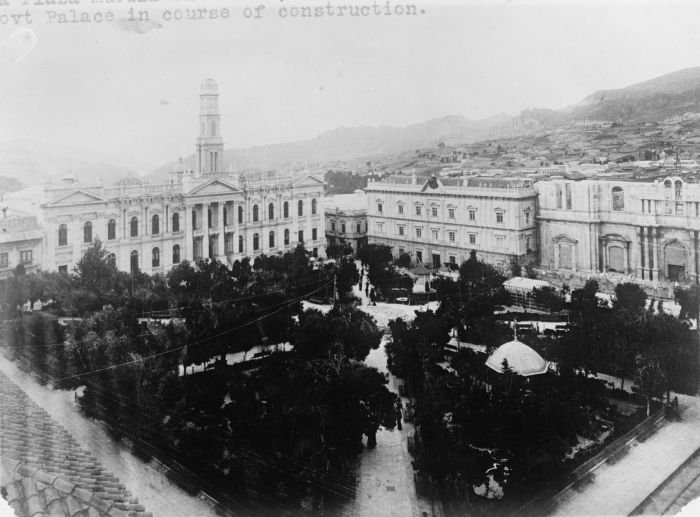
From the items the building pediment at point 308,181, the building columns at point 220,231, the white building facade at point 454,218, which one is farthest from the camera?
the building pediment at point 308,181

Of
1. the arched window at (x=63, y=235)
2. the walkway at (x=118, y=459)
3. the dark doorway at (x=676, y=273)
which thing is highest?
the arched window at (x=63, y=235)

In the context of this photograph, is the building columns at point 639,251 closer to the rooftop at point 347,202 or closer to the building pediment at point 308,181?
the rooftop at point 347,202

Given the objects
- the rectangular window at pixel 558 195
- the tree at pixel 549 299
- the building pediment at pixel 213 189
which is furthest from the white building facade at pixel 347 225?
the tree at pixel 549 299

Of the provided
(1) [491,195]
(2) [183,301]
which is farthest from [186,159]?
(1) [491,195]

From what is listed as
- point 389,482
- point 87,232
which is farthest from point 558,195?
point 87,232

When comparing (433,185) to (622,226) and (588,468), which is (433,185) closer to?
(622,226)

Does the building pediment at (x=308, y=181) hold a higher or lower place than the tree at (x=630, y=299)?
higher

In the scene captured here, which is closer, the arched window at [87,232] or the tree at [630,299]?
the tree at [630,299]

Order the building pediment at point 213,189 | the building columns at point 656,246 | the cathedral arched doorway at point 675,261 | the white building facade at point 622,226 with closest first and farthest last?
the white building facade at point 622,226 < the cathedral arched doorway at point 675,261 < the building columns at point 656,246 < the building pediment at point 213,189
